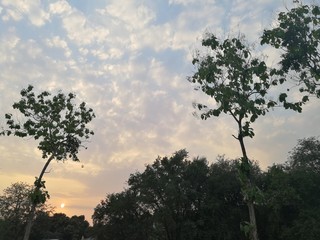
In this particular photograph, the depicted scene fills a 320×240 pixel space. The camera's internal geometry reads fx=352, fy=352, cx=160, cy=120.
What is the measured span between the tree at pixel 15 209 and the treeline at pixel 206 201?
23887 mm

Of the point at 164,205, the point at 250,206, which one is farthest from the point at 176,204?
the point at 250,206

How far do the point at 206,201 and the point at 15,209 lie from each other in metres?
51.7

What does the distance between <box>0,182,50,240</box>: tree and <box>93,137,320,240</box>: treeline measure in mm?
23887

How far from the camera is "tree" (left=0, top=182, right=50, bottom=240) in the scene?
274 ft

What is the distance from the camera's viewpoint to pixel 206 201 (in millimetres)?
63000

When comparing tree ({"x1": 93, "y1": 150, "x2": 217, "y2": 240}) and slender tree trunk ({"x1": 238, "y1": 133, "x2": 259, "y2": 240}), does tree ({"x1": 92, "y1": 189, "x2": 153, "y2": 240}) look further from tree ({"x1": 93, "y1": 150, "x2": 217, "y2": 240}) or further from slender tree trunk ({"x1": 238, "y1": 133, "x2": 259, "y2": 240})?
slender tree trunk ({"x1": 238, "y1": 133, "x2": 259, "y2": 240})

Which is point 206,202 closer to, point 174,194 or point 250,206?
point 174,194

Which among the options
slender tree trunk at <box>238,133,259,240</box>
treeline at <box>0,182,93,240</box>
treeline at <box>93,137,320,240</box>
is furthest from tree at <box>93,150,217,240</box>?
slender tree trunk at <box>238,133,259,240</box>

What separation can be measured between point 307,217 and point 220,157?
82.0 ft

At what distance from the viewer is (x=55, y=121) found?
33562 mm

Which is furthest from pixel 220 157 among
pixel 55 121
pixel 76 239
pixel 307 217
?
pixel 76 239

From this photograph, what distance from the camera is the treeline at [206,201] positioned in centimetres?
5559

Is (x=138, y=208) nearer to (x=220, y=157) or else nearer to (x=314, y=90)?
(x=220, y=157)

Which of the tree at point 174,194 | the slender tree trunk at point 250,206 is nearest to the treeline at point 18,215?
the tree at point 174,194
